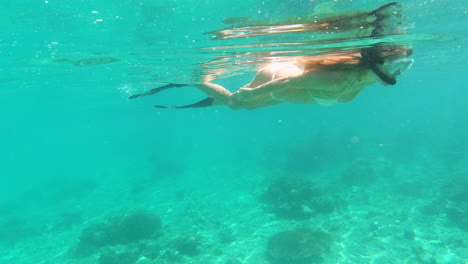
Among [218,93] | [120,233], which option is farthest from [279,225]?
[218,93]

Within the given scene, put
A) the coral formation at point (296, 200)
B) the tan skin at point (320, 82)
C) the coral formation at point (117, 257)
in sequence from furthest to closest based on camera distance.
Answer: the coral formation at point (296, 200) < the coral formation at point (117, 257) < the tan skin at point (320, 82)

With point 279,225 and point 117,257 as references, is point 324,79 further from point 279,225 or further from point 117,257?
point 117,257

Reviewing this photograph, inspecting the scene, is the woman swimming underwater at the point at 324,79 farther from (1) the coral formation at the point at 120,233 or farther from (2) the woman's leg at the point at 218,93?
(1) the coral formation at the point at 120,233

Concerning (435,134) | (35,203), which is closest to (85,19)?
(35,203)

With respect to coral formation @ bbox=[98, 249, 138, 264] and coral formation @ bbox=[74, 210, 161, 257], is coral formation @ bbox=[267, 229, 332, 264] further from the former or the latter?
coral formation @ bbox=[74, 210, 161, 257]

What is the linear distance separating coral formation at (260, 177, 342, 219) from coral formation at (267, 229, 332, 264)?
6.54 feet

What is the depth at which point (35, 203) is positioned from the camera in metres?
27.8

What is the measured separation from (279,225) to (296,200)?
2.18 meters

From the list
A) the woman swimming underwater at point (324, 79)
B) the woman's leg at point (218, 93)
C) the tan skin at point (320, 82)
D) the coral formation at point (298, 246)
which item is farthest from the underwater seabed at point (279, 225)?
the tan skin at point (320, 82)

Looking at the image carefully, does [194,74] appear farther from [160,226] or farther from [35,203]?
[35,203]

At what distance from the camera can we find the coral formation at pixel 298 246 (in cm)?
1103

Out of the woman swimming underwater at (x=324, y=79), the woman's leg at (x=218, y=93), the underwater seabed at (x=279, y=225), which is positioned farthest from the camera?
the underwater seabed at (x=279, y=225)

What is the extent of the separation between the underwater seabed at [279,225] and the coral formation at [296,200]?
0.06m

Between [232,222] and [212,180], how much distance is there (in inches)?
430
